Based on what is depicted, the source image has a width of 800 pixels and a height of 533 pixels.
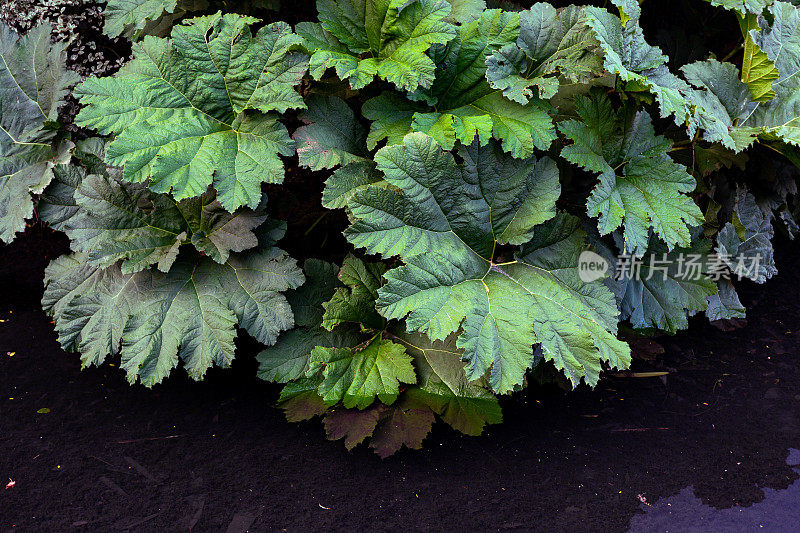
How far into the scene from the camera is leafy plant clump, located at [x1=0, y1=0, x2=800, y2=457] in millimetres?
1985

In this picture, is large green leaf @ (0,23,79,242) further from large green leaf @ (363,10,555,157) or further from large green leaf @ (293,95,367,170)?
large green leaf @ (363,10,555,157)

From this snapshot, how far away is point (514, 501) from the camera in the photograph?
1852mm

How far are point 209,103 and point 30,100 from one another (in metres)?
0.77

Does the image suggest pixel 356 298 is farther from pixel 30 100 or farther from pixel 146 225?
pixel 30 100

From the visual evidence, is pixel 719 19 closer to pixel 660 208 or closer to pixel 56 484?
pixel 660 208

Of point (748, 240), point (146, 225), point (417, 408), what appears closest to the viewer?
point (417, 408)

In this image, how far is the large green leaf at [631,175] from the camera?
2082mm

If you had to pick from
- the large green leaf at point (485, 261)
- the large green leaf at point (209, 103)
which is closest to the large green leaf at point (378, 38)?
the large green leaf at point (209, 103)

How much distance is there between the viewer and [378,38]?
2.15 meters

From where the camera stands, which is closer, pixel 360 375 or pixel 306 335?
pixel 360 375

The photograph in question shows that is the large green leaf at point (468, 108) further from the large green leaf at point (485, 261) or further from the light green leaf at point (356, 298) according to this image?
the light green leaf at point (356, 298)

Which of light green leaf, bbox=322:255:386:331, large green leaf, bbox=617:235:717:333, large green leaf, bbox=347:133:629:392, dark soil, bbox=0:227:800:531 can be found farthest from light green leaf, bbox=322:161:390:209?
large green leaf, bbox=617:235:717:333

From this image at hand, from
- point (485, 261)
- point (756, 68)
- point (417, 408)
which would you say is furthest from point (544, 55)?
point (417, 408)

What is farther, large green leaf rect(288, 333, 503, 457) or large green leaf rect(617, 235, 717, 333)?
large green leaf rect(617, 235, 717, 333)
